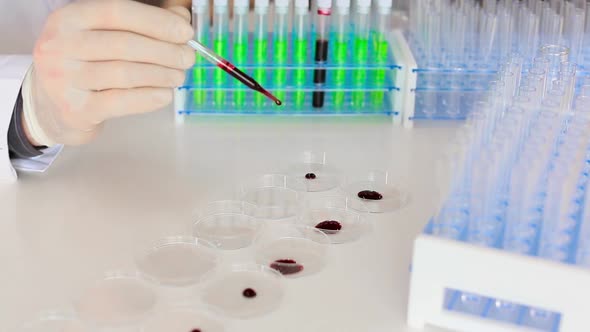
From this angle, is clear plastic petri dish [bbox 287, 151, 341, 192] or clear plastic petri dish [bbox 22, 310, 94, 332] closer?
clear plastic petri dish [bbox 22, 310, 94, 332]

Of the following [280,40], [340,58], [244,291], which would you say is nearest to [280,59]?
[280,40]

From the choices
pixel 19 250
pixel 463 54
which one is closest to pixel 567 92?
pixel 463 54

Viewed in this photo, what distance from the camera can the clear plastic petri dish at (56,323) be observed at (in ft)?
4.28

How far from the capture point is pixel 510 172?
Answer: 1.32 metres

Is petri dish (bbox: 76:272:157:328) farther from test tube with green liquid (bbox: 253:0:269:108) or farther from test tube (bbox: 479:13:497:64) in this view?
test tube (bbox: 479:13:497:64)

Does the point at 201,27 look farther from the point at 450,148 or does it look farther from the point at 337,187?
the point at 450,148

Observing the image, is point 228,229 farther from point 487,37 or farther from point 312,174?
point 487,37

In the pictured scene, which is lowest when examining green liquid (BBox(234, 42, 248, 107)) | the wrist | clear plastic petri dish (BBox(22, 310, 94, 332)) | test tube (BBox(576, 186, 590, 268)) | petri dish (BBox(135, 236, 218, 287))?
clear plastic petri dish (BBox(22, 310, 94, 332))

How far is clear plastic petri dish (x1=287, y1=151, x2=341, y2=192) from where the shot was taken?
5.96 feet

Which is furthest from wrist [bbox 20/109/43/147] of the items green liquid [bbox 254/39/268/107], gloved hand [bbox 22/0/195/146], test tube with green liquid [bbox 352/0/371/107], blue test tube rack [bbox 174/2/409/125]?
test tube with green liquid [bbox 352/0/371/107]

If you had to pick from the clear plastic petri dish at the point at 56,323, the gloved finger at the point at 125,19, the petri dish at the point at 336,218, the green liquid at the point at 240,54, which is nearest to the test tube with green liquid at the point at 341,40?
the green liquid at the point at 240,54

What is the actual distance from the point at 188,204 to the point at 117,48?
1.24 feet

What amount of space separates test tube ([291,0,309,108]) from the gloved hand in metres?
0.47

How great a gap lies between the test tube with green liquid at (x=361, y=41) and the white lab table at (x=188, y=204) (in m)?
0.12
